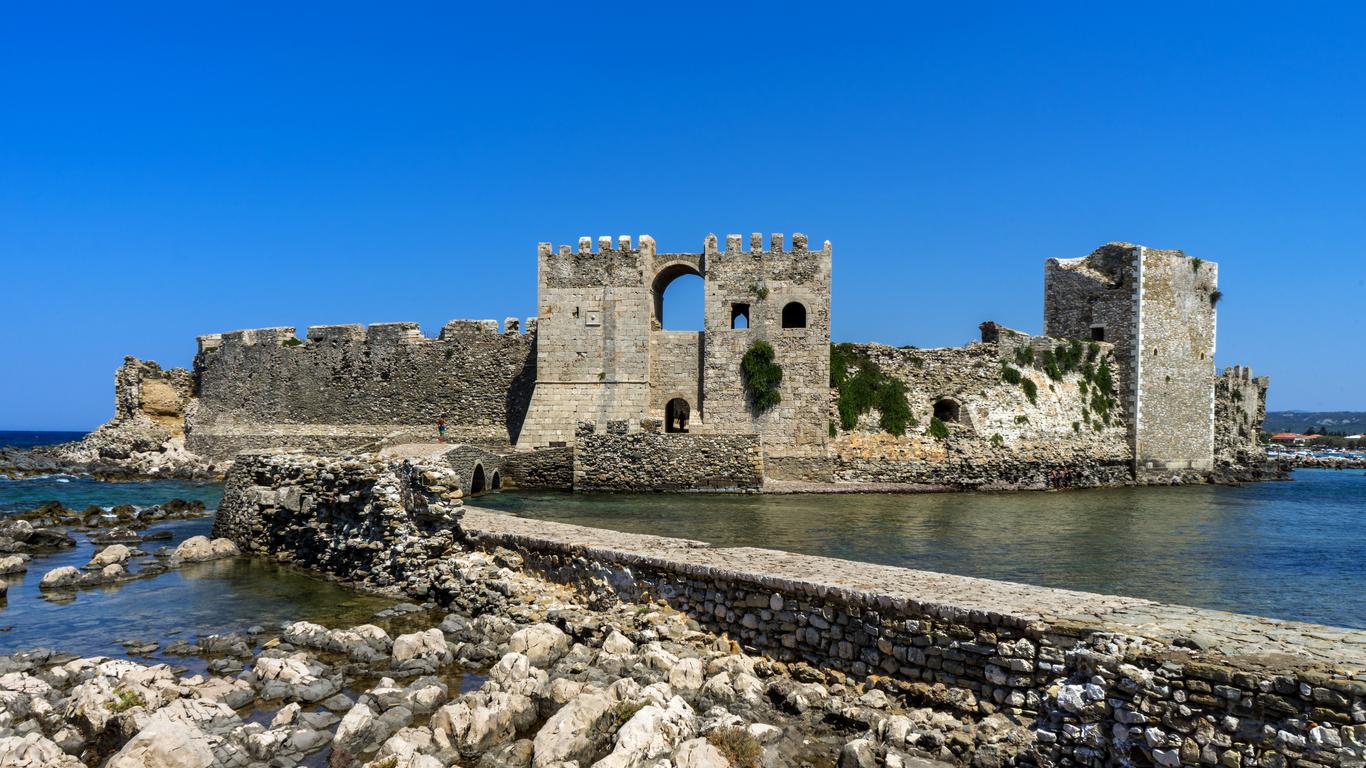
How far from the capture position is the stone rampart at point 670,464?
75.7ft

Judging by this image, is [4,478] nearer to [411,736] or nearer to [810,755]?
[411,736]

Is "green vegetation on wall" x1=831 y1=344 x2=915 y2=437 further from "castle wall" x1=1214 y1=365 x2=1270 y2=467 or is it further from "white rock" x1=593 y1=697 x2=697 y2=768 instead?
"white rock" x1=593 y1=697 x2=697 y2=768

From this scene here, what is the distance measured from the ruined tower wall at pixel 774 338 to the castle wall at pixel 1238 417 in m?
16.6

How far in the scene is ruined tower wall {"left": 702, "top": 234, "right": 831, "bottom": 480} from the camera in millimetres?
25328

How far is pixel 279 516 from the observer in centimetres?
1470

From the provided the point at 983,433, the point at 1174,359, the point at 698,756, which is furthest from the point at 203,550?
the point at 1174,359

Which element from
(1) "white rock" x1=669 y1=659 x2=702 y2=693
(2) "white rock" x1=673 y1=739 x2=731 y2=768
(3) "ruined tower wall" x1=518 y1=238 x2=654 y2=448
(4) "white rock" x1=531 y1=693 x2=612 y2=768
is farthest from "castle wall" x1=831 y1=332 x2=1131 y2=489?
(2) "white rock" x1=673 y1=739 x2=731 y2=768

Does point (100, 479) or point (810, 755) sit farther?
point (100, 479)

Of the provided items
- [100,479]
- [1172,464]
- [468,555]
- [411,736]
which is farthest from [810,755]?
[100,479]

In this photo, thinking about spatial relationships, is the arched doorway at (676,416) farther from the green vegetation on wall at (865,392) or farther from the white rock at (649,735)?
the white rock at (649,735)

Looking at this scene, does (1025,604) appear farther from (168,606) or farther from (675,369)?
(675,369)

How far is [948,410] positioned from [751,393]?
6415mm

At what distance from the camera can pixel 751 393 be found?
83.7ft

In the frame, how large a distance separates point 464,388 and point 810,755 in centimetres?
2393
